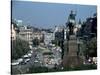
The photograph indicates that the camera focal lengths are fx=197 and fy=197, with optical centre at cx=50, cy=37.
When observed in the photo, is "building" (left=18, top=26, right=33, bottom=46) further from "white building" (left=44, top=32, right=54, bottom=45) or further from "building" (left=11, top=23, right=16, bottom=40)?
"white building" (left=44, top=32, right=54, bottom=45)

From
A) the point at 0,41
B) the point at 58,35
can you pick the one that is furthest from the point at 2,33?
the point at 58,35

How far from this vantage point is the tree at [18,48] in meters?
2.15

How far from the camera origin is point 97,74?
239 centimetres

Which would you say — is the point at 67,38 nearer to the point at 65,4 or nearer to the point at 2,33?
the point at 65,4

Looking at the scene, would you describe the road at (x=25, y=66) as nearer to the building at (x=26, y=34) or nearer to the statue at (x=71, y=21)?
the building at (x=26, y=34)

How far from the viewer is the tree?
215 centimetres

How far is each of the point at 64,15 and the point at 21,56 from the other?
688mm

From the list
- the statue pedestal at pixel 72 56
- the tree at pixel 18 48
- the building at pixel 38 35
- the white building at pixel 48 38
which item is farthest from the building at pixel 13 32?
the statue pedestal at pixel 72 56

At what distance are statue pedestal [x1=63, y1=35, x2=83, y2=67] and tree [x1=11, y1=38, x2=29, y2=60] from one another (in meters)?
0.47

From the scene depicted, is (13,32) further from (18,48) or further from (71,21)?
(71,21)

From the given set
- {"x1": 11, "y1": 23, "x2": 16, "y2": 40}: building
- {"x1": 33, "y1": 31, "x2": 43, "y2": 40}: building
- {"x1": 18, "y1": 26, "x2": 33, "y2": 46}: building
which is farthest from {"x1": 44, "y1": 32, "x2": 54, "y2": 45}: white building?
{"x1": 11, "y1": 23, "x2": 16, "y2": 40}: building

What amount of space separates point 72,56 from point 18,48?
0.65m

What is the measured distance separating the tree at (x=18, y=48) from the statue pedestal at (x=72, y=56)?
474mm

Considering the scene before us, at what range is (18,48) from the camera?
7.11ft
